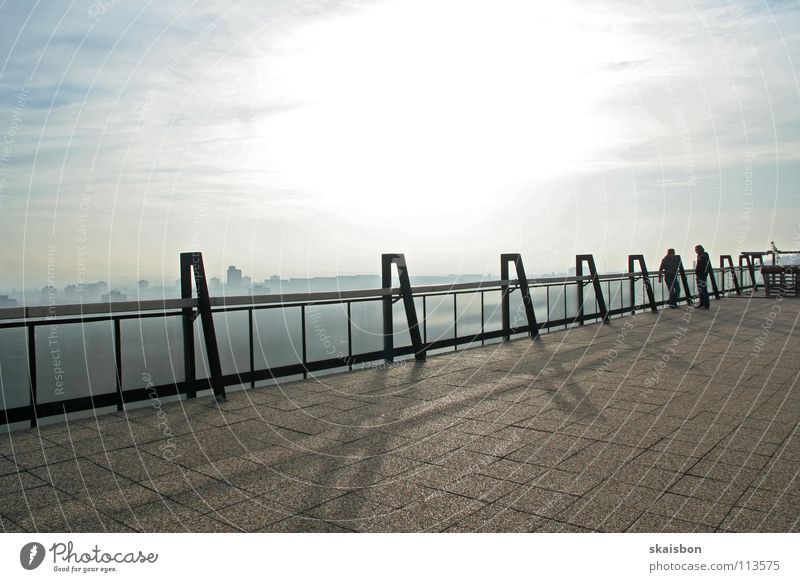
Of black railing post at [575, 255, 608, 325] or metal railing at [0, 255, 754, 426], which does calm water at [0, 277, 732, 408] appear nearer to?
metal railing at [0, 255, 754, 426]

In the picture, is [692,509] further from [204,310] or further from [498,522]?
[204,310]

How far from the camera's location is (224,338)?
711cm

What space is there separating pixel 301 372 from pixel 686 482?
4.83 metres

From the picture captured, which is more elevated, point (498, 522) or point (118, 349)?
point (118, 349)

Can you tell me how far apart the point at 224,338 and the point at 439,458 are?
3484 mm

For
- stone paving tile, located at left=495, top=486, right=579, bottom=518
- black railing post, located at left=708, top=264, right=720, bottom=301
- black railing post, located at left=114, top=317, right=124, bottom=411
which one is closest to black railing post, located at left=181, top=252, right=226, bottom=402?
black railing post, located at left=114, top=317, right=124, bottom=411

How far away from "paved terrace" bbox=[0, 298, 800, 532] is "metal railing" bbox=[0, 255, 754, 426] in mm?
324

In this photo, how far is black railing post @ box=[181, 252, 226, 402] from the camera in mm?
6633

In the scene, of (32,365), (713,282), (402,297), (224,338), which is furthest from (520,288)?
(713,282)

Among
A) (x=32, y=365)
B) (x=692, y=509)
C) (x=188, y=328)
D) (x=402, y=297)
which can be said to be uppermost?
(x=402, y=297)

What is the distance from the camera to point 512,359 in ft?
29.3

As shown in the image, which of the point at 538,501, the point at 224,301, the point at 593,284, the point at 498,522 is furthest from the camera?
the point at 593,284

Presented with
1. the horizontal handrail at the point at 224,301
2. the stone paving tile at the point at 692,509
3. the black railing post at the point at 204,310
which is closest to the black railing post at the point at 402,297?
the horizontal handrail at the point at 224,301
